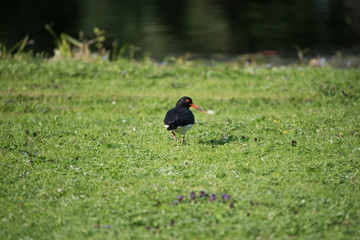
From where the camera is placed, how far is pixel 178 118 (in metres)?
9.08

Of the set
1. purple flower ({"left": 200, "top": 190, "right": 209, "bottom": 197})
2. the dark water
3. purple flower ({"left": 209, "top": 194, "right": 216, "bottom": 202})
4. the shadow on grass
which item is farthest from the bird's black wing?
the dark water

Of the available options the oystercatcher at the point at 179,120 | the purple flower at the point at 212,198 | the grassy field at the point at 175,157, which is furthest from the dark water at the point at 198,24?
the purple flower at the point at 212,198

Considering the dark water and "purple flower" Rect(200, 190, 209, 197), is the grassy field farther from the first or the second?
the dark water

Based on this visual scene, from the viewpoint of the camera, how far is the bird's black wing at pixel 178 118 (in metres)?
9.05

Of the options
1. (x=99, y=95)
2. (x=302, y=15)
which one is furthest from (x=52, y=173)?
(x=302, y=15)

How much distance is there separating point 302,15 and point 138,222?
88.6 ft

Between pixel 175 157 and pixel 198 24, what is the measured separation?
21215mm

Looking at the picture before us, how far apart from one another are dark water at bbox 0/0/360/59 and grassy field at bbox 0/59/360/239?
667cm

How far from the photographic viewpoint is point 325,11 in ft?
102

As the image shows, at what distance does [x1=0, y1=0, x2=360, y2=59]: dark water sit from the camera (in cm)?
2258

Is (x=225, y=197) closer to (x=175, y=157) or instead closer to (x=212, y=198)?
(x=212, y=198)

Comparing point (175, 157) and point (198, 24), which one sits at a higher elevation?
point (198, 24)

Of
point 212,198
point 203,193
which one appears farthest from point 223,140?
point 212,198

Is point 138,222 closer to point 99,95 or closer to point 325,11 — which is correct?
point 99,95
